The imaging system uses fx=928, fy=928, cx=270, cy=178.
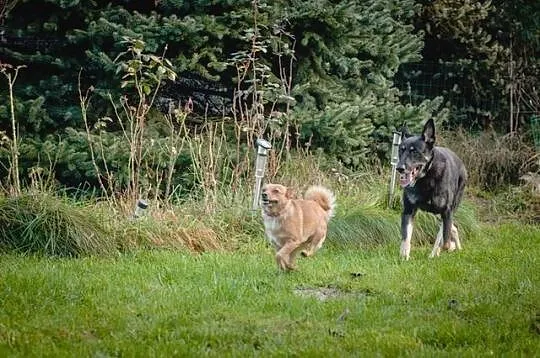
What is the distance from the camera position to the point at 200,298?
662 centimetres

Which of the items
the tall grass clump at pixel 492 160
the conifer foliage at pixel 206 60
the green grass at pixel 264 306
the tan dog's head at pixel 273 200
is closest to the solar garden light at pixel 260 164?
the green grass at pixel 264 306

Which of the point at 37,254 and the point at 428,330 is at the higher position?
the point at 428,330

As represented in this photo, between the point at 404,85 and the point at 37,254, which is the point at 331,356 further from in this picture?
the point at 404,85

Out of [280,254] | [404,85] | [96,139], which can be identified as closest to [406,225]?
[280,254]

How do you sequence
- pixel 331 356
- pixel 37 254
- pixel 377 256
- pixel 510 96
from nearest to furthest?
pixel 331 356 → pixel 37 254 → pixel 377 256 → pixel 510 96

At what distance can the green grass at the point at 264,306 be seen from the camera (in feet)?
17.7

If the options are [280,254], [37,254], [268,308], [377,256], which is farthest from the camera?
[377,256]

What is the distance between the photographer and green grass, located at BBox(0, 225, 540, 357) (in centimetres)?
541

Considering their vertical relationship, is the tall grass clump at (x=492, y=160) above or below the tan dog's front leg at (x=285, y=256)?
below

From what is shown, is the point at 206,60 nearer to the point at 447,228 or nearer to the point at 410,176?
the point at 410,176

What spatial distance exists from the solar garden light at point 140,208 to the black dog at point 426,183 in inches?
101

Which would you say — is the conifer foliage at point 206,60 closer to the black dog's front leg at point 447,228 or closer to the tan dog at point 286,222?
the black dog's front leg at point 447,228

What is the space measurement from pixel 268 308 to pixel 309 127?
5920 mm

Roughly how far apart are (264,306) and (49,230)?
3.00m
